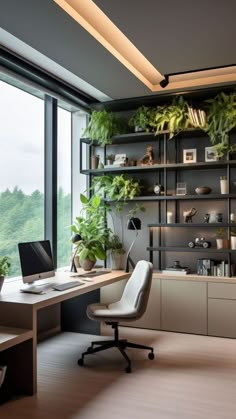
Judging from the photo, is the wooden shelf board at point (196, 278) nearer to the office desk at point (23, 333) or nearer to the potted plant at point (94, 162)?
the potted plant at point (94, 162)

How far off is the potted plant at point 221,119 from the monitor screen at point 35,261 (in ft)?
7.44

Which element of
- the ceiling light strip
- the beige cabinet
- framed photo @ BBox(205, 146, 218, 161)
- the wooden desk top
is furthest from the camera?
framed photo @ BBox(205, 146, 218, 161)

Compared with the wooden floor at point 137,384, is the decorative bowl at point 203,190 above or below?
above

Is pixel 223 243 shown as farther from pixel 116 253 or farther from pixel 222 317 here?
pixel 116 253

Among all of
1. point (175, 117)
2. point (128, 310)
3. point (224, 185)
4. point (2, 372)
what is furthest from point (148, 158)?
point (2, 372)

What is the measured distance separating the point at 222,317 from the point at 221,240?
0.88m

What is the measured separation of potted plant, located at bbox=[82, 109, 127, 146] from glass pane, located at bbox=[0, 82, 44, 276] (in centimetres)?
71

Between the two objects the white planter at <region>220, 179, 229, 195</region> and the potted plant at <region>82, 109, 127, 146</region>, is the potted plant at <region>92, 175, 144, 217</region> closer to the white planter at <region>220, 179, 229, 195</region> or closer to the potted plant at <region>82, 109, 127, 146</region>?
the potted plant at <region>82, 109, 127, 146</region>

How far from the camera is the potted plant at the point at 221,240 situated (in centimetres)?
465

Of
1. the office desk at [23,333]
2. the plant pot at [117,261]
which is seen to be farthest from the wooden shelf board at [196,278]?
the office desk at [23,333]

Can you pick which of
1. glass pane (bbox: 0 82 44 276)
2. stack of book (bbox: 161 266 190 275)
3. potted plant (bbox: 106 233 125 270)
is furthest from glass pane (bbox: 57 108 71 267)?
stack of book (bbox: 161 266 190 275)

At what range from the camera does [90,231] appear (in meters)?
5.07

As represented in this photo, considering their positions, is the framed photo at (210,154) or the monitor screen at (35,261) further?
the framed photo at (210,154)

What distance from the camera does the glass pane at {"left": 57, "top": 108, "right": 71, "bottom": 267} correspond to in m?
5.13
